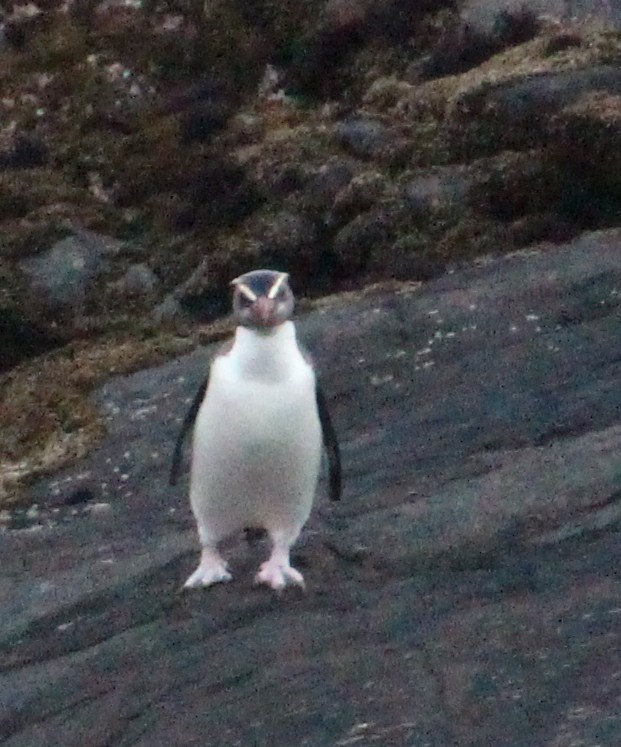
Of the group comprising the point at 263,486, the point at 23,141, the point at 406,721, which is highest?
the point at 23,141

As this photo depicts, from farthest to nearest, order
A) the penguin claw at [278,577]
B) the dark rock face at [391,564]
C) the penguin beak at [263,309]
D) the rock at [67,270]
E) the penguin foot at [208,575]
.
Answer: the rock at [67,270]
the penguin foot at [208,575]
the penguin claw at [278,577]
the penguin beak at [263,309]
the dark rock face at [391,564]

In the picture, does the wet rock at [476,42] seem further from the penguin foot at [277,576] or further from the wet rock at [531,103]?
the penguin foot at [277,576]

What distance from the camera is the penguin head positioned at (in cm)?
566

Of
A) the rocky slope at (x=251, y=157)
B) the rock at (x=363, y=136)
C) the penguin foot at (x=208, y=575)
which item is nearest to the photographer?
the penguin foot at (x=208, y=575)

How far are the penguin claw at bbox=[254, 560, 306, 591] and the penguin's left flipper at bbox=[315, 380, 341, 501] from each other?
2.02 feet

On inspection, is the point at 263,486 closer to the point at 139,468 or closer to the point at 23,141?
the point at 139,468

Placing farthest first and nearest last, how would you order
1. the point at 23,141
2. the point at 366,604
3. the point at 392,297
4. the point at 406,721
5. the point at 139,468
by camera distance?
the point at 23,141
the point at 392,297
the point at 139,468
the point at 366,604
the point at 406,721

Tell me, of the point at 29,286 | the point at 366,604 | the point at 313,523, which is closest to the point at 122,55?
the point at 29,286

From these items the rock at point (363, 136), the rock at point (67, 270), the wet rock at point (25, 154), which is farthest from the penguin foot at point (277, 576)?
the wet rock at point (25, 154)

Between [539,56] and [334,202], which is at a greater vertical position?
[539,56]

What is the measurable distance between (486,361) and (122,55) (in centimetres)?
849

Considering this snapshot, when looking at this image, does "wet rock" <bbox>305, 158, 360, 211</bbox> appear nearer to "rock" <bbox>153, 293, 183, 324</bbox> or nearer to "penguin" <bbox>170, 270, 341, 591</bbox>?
"rock" <bbox>153, 293, 183, 324</bbox>

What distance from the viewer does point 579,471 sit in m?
7.05

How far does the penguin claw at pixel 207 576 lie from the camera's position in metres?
6.18
